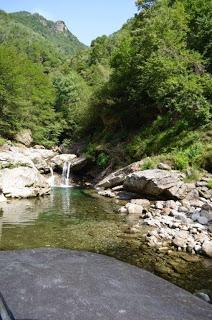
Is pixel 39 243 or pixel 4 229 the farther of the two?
pixel 4 229

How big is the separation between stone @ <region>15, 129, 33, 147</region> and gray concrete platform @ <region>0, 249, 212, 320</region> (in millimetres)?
38986

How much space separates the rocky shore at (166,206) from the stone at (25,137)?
67.7 ft

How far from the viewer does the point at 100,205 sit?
21.6 meters

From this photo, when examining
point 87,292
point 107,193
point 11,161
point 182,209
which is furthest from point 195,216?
point 11,161

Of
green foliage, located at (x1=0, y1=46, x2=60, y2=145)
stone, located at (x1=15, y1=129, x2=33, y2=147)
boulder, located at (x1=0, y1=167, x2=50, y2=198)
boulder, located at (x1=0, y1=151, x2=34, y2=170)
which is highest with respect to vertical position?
green foliage, located at (x1=0, y1=46, x2=60, y2=145)

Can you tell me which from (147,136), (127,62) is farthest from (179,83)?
(127,62)

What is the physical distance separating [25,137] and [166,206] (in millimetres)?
30583

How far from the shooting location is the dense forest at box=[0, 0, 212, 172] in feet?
88.6

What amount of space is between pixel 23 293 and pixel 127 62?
33.9 m

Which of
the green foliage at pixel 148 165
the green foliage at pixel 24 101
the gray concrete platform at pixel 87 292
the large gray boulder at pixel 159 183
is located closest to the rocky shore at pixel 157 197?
the large gray boulder at pixel 159 183

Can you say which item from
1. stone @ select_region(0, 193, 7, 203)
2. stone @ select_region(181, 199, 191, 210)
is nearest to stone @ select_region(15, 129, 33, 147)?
stone @ select_region(0, 193, 7, 203)

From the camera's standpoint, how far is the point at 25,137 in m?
46.5

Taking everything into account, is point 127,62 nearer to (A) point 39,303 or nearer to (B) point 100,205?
(B) point 100,205

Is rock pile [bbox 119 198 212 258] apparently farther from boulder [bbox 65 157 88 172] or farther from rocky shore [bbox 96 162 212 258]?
boulder [bbox 65 157 88 172]
